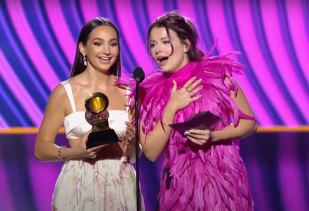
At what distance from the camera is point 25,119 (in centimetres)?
505

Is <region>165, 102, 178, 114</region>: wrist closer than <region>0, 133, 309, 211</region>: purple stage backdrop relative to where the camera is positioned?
Yes

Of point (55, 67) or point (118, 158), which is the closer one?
point (118, 158)

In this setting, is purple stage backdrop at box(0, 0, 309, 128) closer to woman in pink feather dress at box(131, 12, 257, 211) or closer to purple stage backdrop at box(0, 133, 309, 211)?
purple stage backdrop at box(0, 133, 309, 211)

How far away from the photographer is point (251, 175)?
3.15m

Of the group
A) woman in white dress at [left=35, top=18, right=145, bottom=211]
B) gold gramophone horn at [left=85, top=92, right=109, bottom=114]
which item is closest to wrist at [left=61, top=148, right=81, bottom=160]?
woman in white dress at [left=35, top=18, right=145, bottom=211]

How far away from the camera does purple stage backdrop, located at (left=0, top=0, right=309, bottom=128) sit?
463 centimetres

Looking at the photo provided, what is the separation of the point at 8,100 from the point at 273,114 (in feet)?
9.51

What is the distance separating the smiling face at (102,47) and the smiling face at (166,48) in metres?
0.18

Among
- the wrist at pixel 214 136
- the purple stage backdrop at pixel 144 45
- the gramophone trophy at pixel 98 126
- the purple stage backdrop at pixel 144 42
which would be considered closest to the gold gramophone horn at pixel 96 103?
the gramophone trophy at pixel 98 126

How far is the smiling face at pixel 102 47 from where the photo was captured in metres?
1.70

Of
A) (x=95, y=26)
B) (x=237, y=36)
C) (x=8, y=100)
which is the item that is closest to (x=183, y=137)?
(x=95, y=26)

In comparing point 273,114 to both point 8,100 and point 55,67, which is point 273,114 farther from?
point 8,100

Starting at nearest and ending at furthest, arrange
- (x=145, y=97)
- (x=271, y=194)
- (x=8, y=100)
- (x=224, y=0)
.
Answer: (x=145, y=97) < (x=271, y=194) < (x=224, y=0) < (x=8, y=100)

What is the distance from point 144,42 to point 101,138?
10.6ft
